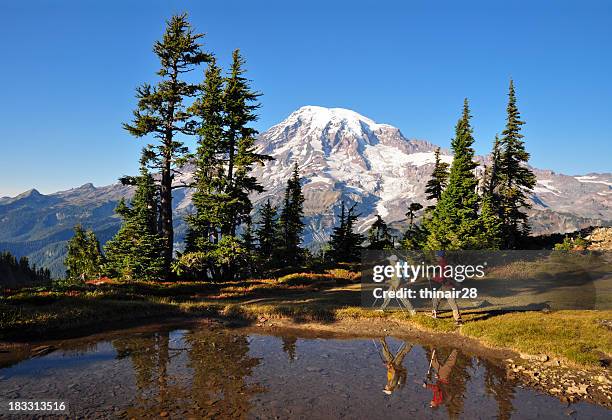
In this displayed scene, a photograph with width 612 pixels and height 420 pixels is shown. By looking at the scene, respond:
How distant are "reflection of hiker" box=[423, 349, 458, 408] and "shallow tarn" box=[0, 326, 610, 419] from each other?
0.10ft

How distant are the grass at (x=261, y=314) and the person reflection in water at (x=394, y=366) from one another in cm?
227

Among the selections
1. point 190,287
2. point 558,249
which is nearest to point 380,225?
point 558,249

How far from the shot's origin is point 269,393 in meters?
10.0

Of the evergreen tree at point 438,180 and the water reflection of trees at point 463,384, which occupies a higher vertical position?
the evergreen tree at point 438,180

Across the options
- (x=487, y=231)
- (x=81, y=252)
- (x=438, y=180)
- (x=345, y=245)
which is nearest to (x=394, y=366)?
(x=487, y=231)

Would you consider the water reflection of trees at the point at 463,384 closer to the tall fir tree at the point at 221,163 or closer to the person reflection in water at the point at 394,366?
the person reflection in water at the point at 394,366

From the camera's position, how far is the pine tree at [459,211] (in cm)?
3459

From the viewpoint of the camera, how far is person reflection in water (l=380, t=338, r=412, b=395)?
1058 cm

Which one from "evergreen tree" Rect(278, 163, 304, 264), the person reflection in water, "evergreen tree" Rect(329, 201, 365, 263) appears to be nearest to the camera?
the person reflection in water

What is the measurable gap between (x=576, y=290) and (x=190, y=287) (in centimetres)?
2613

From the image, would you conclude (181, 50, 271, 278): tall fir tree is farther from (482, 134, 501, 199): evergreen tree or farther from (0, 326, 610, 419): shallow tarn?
(482, 134, 501, 199): evergreen tree

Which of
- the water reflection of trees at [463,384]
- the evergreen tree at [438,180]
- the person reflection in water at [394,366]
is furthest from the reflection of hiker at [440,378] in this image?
the evergreen tree at [438,180]

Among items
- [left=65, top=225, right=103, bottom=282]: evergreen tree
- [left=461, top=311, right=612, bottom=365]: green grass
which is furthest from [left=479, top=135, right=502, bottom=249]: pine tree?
[left=65, top=225, right=103, bottom=282]: evergreen tree

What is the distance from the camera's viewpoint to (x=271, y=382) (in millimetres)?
10766
